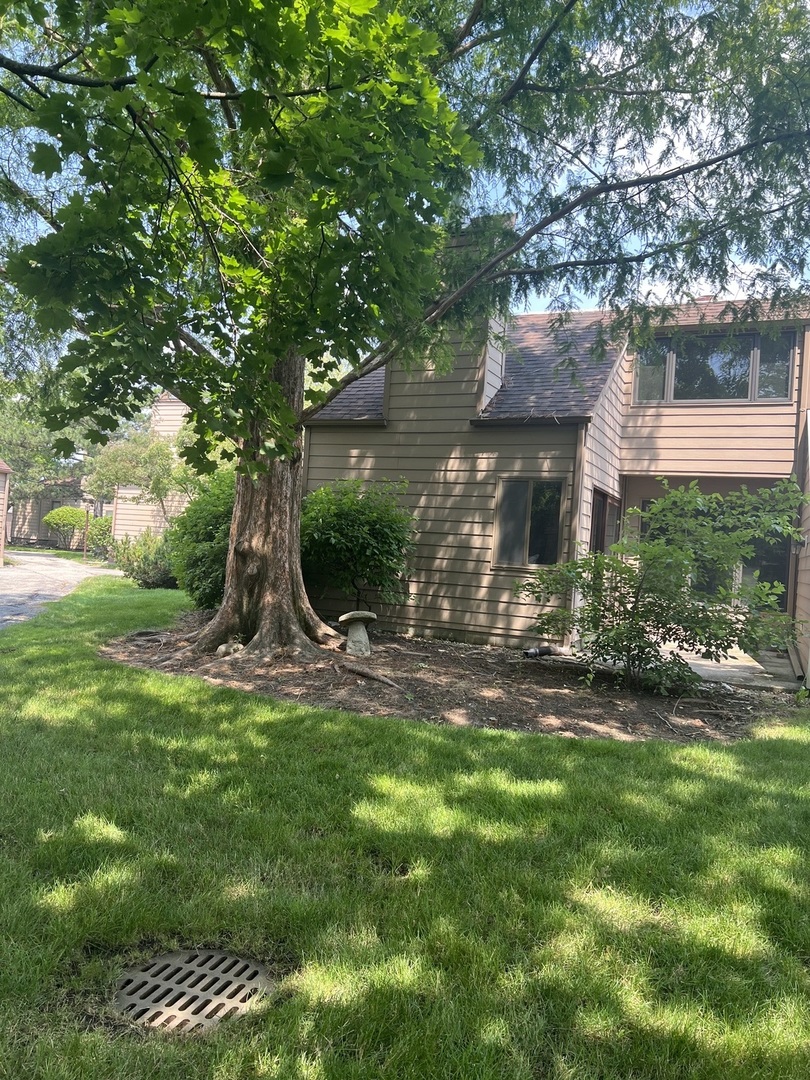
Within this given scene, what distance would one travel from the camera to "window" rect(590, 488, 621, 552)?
35.8ft

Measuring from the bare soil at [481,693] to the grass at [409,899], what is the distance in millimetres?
835

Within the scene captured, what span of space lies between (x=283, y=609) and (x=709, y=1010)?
580 cm

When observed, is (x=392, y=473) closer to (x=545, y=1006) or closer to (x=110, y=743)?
(x=110, y=743)

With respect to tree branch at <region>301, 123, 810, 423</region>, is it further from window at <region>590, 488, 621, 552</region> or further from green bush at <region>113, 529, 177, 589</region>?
green bush at <region>113, 529, 177, 589</region>

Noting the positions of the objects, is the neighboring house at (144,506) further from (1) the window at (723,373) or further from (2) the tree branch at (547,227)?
(2) the tree branch at (547,227)

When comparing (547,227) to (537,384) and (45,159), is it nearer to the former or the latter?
(537,384)

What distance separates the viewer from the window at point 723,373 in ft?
38.1

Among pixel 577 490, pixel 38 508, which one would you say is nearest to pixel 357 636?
pixel 577 490

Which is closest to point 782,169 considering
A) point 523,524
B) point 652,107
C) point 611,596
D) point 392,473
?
point 652,107

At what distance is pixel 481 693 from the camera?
20.9 feet

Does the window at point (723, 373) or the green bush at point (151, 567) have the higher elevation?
the window at point (723, 373)

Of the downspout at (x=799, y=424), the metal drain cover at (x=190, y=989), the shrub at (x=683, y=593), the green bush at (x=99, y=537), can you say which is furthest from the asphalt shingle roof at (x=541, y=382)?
the green bush at (x=99, y=537)

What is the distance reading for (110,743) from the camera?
4.28m

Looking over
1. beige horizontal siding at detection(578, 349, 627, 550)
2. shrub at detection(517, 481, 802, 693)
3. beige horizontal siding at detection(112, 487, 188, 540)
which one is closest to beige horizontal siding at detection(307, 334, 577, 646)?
beige horizontal siding at detection(578, 349, 627, 550)
